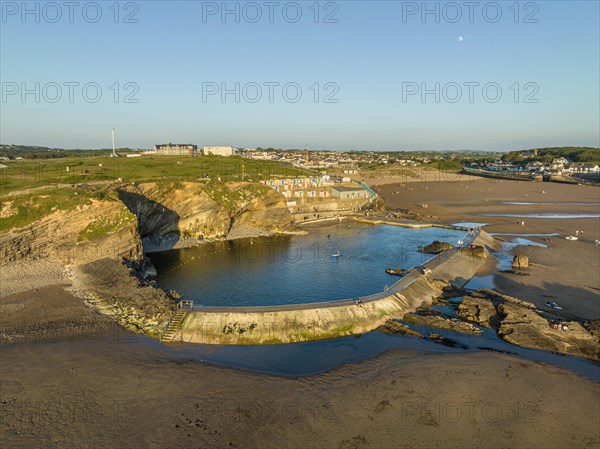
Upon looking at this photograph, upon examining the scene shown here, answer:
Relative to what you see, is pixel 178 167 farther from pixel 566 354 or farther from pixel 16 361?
pixel 566 354

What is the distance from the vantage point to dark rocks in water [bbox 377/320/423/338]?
113ft

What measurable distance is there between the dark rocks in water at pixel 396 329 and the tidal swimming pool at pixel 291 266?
5952 mm

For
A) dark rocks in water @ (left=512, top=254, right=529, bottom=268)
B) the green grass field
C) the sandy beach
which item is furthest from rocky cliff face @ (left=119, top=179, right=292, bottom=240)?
dark rocks in water @ (left=512, top=254, right=529, bottom=268)

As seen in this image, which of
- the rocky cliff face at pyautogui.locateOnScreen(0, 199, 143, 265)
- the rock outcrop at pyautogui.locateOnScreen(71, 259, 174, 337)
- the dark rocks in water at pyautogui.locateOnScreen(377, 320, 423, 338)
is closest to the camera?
the rock outcrop at pyautogui.locateOnScreen(71, 259, 174, 337)

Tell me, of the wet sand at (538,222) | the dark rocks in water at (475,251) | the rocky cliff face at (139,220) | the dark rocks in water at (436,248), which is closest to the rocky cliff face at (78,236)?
the rocky cliff face at (139,220)

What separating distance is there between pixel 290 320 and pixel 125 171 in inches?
2241

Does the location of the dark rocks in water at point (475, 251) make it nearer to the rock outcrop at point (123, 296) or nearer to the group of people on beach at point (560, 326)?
the group of people on beach at point (560, 326)

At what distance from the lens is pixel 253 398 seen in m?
24.4

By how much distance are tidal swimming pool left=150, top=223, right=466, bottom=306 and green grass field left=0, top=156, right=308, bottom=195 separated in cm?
1850

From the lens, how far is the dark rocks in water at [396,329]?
34453 mm

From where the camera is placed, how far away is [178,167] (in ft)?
286

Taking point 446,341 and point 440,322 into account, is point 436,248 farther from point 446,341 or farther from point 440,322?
point 446,341

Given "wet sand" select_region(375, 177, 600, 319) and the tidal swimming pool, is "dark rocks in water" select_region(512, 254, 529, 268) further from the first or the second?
the tidal swimming pool

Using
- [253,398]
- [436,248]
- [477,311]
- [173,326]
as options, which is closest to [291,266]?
[173,326]
